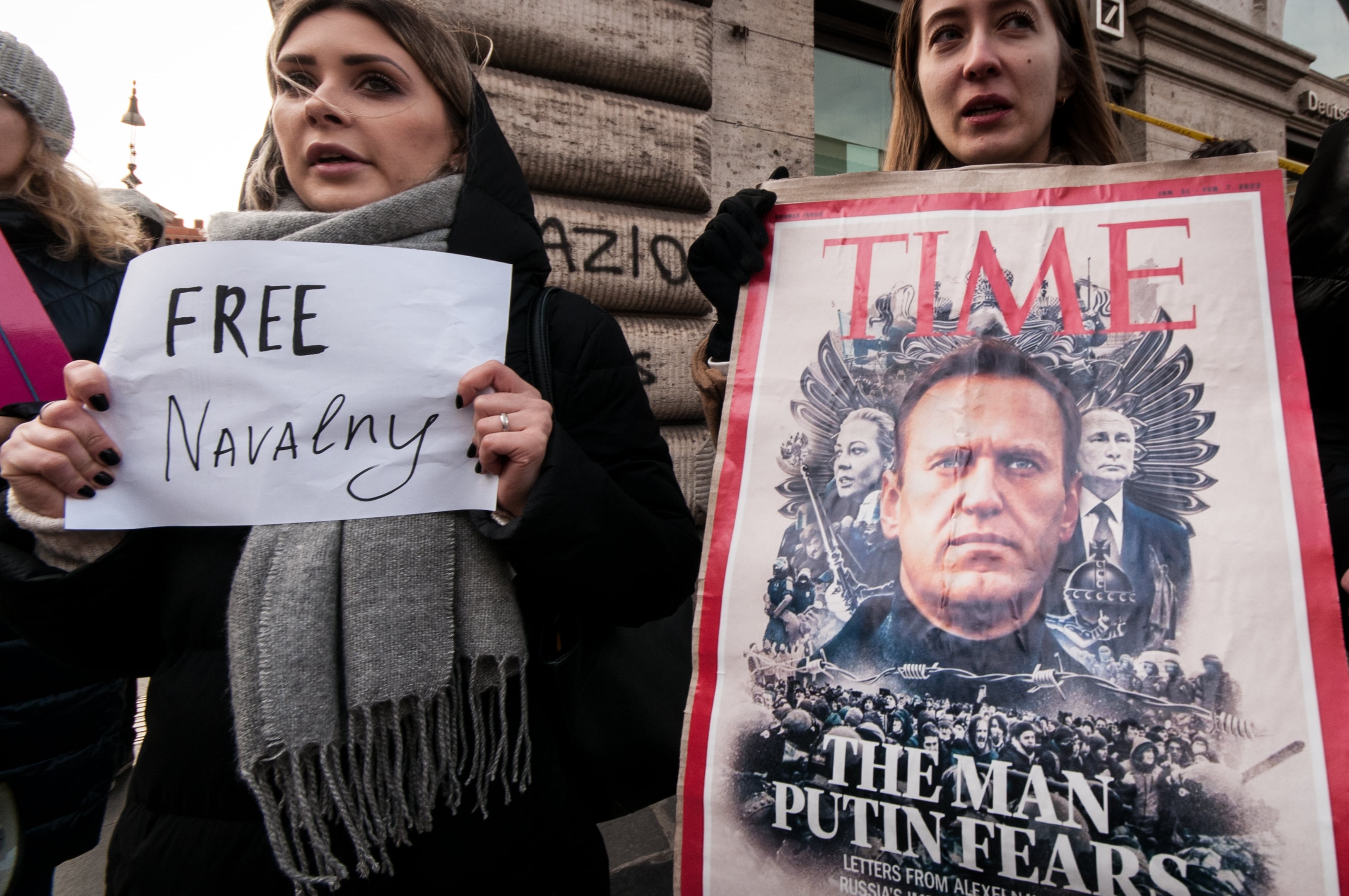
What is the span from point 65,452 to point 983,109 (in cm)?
130

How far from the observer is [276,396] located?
0.88 meters

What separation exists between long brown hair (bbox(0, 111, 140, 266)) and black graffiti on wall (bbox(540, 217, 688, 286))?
5.57ft

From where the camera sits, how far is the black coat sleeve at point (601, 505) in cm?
87

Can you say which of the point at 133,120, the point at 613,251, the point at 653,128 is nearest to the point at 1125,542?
the point at 613,251

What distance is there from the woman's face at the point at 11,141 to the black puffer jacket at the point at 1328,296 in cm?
221

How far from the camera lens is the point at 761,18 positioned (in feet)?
12.1

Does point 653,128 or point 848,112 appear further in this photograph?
point 848,112

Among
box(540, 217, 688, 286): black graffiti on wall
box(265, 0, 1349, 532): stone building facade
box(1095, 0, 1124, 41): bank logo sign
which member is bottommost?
box(540, 217, 688, 286): black graffiti on wall

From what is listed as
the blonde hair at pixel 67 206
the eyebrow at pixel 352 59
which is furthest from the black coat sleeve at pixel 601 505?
the blonde hair at pixel 67 206

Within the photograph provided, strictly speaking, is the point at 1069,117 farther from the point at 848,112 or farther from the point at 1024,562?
the point at 848,112

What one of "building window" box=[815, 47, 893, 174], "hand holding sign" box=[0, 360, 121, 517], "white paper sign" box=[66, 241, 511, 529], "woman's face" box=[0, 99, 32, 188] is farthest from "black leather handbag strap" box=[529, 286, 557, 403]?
"building window" box=[815, 47, 893, 174]

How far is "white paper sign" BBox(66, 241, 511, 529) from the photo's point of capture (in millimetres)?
869

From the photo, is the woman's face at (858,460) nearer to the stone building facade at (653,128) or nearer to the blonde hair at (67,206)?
the blonde hair at (67,206)

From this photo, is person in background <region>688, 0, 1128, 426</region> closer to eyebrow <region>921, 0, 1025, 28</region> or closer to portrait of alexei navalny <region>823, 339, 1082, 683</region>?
eyebrow <region>921, 0, 1025, 28</region>
